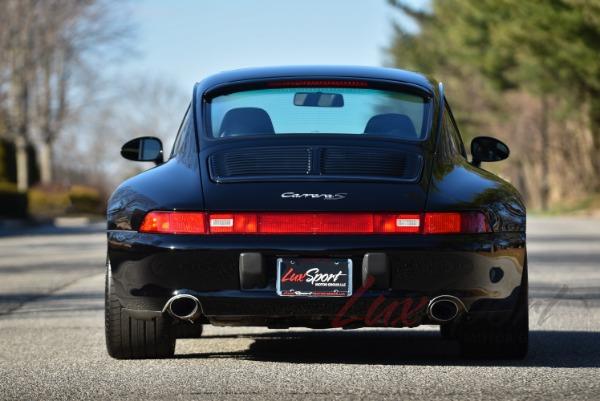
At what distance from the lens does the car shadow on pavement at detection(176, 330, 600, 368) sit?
7145 millimetres

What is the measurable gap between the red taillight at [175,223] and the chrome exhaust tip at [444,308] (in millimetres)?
1163

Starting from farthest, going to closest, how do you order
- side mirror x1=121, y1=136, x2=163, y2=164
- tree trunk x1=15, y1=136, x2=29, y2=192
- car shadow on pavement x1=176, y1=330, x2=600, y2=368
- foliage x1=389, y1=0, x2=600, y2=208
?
tree trunk x1=15, y1=136, x2=29, y2=192
foliage x1=389, y1=0, x2=600, y2=208
side mirror x1=121, y1=136, x2=163, y2=164
car shadow on pavement x1=176, y1=330, x2=600, y2=368

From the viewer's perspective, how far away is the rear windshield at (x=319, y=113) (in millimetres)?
7219

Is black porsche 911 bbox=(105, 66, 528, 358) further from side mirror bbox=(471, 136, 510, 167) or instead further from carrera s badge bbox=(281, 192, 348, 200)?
side mirror bbox=(471, 136, 510, 167)

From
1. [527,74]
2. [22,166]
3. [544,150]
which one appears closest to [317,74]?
[527,74]

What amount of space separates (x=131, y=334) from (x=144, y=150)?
1.37 meters

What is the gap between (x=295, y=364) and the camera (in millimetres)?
6992

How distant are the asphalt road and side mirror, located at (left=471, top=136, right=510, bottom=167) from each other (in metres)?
1.13

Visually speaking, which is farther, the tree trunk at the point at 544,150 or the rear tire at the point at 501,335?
the tree trunk at the point at 544,150

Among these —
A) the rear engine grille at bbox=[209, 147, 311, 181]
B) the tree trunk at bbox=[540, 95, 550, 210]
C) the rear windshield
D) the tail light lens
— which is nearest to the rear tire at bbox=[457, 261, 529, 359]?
the tail light lens

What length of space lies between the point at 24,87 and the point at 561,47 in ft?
65.0

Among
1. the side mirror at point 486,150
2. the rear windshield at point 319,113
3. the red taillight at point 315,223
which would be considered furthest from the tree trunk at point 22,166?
the red taillight at point 315,223

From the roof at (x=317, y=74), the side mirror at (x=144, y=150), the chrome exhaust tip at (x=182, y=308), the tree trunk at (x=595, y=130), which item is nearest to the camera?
the chrome exhaust tip at (x=182, y=308)

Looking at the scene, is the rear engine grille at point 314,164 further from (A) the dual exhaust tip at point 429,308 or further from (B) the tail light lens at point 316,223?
(A) the dual exhaust tip at point 429,308
